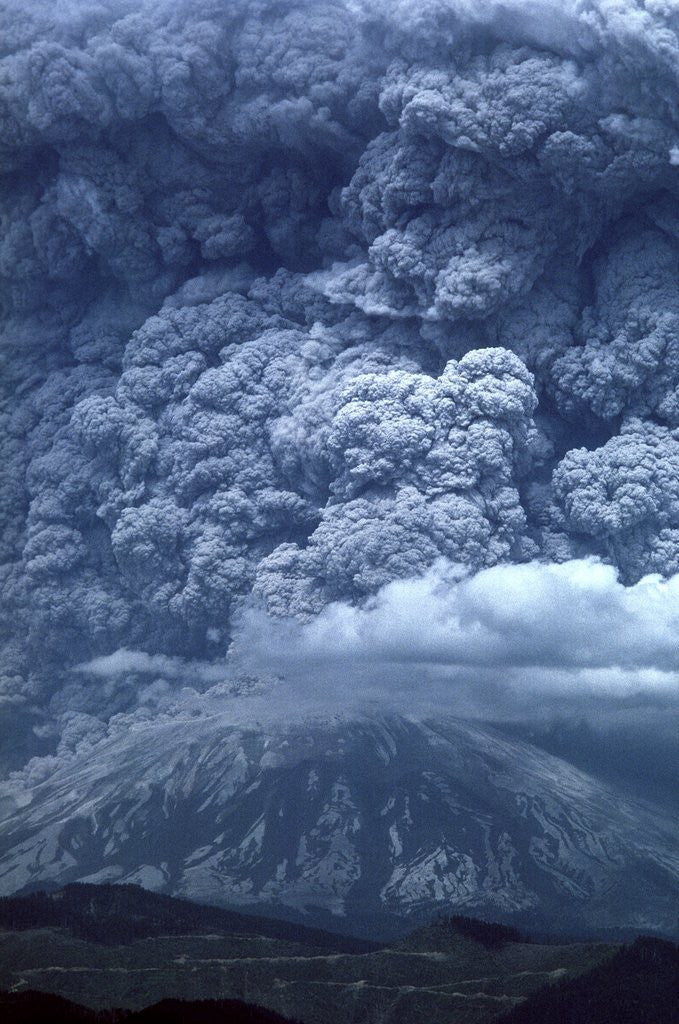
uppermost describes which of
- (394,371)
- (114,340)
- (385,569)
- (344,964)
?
(114,340)

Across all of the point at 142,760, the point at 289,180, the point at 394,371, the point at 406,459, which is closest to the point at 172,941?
the point at 142,760

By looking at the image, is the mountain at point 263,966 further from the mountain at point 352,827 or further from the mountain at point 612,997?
the mountain at point 352,827

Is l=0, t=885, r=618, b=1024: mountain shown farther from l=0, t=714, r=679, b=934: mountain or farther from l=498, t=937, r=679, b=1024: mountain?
l=0, t=714, r=679, b=934: mountain

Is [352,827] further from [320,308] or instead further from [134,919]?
[320,308]

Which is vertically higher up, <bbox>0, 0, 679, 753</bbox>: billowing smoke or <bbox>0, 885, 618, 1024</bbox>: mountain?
<bbox>0, 0, 679, 753</bbox>: billowing smoke

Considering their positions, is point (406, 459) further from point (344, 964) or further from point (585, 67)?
point (344, 964)

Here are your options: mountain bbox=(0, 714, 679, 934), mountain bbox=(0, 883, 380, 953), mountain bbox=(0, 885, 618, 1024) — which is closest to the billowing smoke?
mountain bbox=(0, 714, 679, 934)

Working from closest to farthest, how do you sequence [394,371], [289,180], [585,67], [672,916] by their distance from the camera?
[672,916] → [585,67] → [394,371] → [289,180]

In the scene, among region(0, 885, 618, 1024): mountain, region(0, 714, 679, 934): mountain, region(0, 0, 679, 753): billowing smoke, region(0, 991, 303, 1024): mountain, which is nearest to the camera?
region(0, 991, 303, 1024): mountain

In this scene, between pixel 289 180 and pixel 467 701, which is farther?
pixel 289 180
